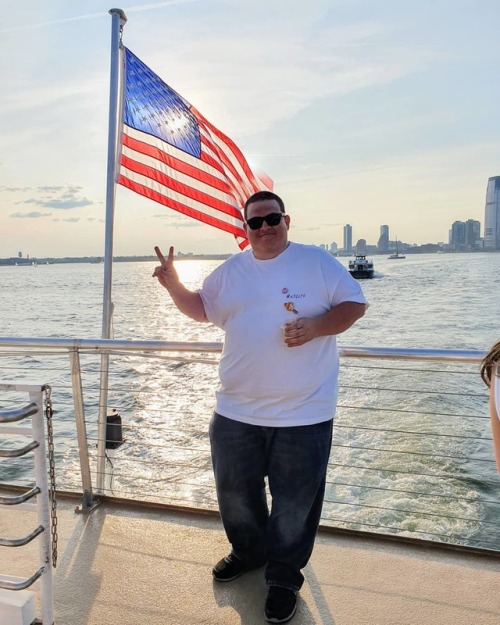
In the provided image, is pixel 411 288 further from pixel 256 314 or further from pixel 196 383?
pixel 256 314

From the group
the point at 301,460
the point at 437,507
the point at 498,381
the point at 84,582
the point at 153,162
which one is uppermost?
the point at 153,162

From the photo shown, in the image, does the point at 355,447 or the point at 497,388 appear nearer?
the point at 497,388

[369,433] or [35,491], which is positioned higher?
[35,491]

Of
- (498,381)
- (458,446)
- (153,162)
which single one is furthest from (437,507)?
(498,381)

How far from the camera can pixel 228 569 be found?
2.68 meters

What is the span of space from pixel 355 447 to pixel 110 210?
2.08m

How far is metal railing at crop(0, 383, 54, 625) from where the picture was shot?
6.11 ft

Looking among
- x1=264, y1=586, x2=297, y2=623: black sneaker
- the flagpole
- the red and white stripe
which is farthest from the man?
the red and white stripe

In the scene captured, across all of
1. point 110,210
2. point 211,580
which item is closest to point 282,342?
point 211,580

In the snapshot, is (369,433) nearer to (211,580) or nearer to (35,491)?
(211,580)

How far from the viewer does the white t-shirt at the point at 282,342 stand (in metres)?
2.41

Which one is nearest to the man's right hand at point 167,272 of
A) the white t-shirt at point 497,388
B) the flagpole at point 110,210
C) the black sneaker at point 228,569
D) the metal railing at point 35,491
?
the metal railing at point 35,491

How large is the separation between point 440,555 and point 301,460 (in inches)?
40.2

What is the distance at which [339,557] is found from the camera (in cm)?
287
